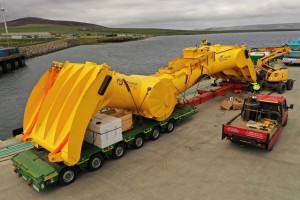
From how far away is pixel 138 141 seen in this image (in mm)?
11117

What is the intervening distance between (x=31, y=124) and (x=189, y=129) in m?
6.99

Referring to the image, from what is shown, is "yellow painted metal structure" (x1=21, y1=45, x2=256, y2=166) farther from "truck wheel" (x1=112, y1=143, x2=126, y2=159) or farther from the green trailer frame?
"truck wheel" (x1=112, y1=143, x2=126, y2=159)

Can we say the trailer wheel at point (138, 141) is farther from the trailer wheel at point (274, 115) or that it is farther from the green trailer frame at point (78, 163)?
the trailer wheel at point (274, 115)

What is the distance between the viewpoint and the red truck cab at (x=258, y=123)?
10.0 m

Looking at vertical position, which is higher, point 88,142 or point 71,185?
point 88,142

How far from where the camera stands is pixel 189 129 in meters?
13.0

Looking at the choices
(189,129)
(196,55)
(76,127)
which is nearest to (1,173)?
(76,127)

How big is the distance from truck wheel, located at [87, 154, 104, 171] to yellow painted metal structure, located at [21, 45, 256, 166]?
3.45 feet

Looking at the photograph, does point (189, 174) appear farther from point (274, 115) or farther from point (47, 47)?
point (47, 47)

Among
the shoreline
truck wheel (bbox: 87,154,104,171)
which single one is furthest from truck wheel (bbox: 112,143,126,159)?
the shoreline

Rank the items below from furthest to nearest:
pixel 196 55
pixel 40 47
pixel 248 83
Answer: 1. pixel 40 47
2. pixel 248 83
3. pixel 196 55

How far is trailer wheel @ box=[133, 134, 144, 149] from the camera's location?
10992mm

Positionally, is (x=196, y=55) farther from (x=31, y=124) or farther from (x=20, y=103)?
(x=20, y=103)

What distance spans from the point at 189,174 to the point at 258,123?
3.86m
